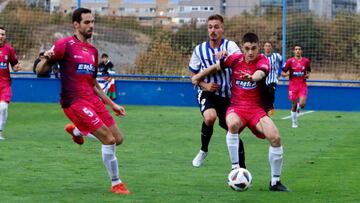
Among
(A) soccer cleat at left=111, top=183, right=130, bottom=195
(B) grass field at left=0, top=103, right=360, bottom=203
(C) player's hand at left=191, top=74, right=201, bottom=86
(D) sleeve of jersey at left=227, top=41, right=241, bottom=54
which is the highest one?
(D) sleeve of jersey at left=227, top=41, right=241, bottom=54

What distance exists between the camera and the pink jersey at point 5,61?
60.2 feet

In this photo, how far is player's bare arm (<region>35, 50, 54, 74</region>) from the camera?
33.9ft

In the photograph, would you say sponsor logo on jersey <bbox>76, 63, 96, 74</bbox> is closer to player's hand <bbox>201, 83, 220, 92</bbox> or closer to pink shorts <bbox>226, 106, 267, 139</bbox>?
pink shorts <bbox>226, 106, 267, 139</bbox>

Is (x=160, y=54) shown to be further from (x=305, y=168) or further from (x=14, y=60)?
(x=305, y=168)

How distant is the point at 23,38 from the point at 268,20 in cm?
937

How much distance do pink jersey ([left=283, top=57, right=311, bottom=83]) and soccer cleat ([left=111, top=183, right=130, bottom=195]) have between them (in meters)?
15.0

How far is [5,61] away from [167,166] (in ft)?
20.5

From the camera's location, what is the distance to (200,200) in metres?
10.1

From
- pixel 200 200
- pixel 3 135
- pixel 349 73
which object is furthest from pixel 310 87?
pixel 200 200

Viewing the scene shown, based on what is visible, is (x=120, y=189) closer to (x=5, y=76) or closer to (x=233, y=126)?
(x=233, y=126)

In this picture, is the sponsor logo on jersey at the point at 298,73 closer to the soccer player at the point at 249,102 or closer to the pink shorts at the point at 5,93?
the pink shorts at the point at 5,93

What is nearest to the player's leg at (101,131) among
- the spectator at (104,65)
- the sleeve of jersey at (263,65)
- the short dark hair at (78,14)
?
the short dark hair at (78,14)

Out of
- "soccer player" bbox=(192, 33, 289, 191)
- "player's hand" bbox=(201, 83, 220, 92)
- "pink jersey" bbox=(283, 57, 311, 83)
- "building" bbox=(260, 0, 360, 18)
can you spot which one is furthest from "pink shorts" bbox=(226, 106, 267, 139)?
"building" bbox=(260, 0, 360, 18)

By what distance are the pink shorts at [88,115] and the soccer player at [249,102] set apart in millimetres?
1592
